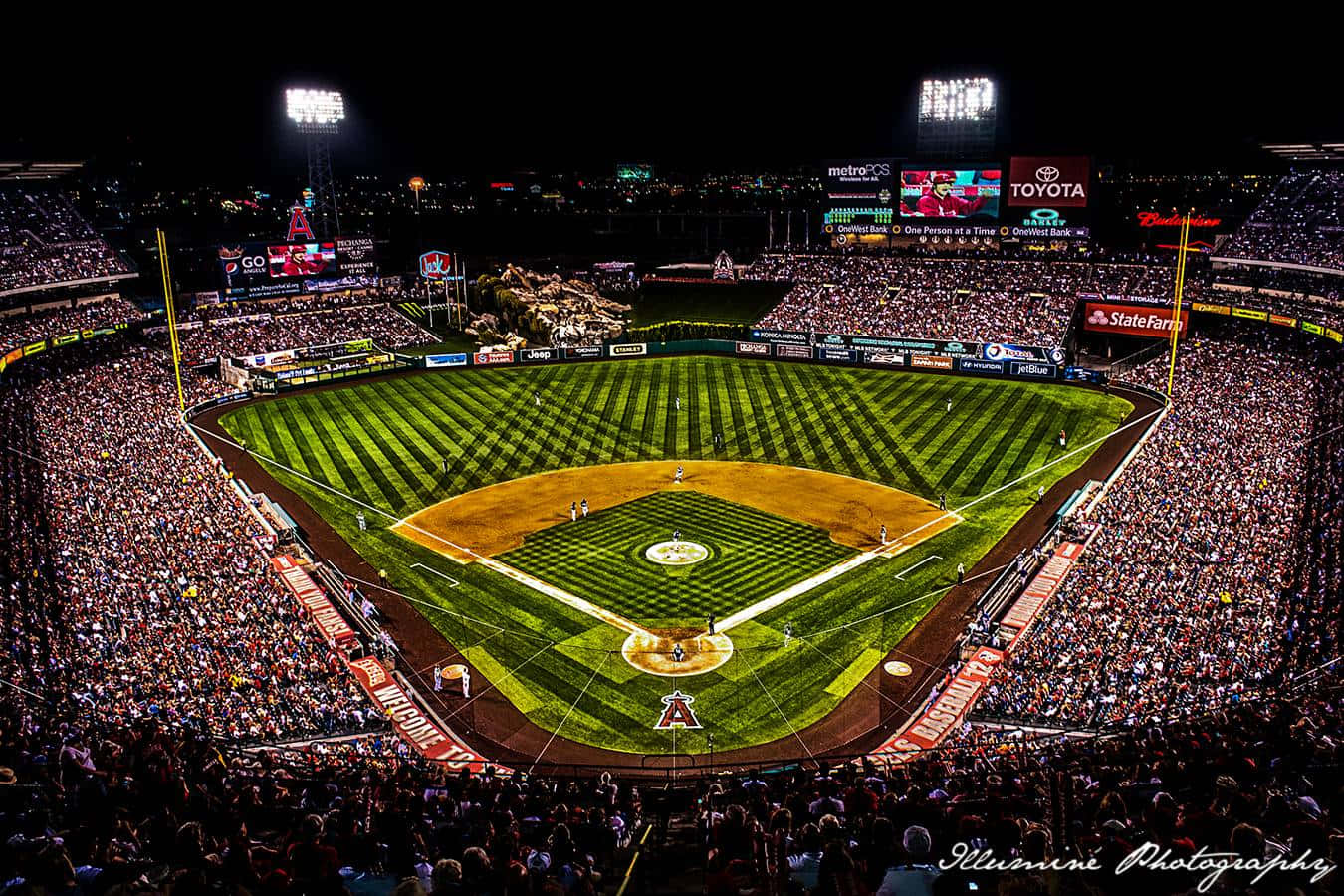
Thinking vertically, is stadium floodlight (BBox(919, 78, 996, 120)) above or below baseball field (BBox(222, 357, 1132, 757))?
above

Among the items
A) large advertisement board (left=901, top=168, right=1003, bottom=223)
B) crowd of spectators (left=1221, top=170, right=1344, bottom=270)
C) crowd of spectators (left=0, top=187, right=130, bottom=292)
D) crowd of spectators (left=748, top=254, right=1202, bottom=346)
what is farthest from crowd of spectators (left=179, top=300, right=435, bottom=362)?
crowd of spectators (left=1221, top=170, right=1344, bottom=270)

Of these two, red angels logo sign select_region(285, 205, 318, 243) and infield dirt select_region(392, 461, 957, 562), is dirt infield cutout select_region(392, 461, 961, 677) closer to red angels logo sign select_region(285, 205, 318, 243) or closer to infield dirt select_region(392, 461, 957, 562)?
infield dirt select_region(392, 461, 957, 562)

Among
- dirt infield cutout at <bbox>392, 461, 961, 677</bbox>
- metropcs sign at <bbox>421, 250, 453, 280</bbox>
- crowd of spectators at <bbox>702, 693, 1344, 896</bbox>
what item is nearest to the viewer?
crowd of spectators at <bbox>702, 693, 1344, 896</bbox>

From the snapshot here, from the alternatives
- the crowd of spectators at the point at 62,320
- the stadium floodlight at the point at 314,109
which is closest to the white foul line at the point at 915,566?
the crowd of spectators at the point at 62,320

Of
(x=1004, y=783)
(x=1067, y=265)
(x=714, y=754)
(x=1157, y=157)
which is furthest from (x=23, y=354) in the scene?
(x=1157, y=157)

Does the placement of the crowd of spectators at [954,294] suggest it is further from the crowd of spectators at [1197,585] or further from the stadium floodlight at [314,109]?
the stadium floodlight at [314,109]

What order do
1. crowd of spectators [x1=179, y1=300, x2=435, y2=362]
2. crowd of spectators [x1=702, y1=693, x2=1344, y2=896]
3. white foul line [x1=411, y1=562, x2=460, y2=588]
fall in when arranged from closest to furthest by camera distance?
1. crowd of spectators [x1=702, y1=693, x2=1344, y2=896]
2. white foul line [x1=411, y1=562, x2=460, y2=588]
3. crowd of spectators [x1=179, y1=300, x2=435, y2=362]

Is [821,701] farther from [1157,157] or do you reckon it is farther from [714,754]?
Answer: [1157,157]

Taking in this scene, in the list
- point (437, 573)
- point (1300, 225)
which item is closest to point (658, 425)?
point (437, 573)

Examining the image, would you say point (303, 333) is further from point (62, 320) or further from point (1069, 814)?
point (1069, 814)
